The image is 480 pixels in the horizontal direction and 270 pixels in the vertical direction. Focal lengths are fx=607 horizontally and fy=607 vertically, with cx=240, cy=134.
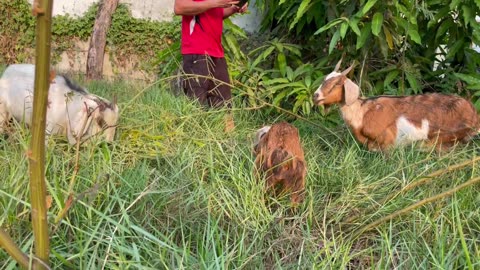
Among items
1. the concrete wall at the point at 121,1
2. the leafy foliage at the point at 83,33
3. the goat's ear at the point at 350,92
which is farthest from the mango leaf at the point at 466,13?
the concrete wall at the point at 121,1

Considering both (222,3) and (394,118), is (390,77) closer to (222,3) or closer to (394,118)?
(394,118)

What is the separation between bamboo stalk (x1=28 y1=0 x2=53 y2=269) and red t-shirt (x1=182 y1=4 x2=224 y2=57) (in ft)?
10.5

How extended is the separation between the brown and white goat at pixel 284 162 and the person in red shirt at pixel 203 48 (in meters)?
1.45

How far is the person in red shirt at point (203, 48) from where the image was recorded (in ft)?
14.7

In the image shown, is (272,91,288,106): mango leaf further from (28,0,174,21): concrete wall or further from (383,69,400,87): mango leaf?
(28,0,174,21): concrete wall

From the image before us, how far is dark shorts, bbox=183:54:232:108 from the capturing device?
470 cm

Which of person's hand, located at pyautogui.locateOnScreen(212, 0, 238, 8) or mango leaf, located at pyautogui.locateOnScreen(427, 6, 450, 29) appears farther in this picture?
mango leaf, located at pyautogui.locateOnScreen(427, 6, 450, 29)

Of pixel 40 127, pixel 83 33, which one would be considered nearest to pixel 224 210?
pixel 40 127

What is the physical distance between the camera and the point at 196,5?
14.5ft

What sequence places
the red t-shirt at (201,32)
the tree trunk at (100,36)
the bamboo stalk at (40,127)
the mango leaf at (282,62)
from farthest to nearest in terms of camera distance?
the tree trunk at (100,36) → the mango leaf at (282,62) → the red t-shirt at (201,32) → the bamboo stalk at (40,127)

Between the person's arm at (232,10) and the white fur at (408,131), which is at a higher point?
the person's arm at (232,10)

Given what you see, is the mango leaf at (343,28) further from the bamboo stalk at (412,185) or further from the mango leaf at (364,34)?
the bamboo stalk at (412,185)

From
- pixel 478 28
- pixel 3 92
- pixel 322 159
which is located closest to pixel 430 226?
pixel 322 159

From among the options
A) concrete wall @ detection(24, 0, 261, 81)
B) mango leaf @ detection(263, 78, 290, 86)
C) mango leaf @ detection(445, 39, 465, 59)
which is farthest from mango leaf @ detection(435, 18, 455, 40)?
concrete wall @ detection(24, 0, 261, 81)
